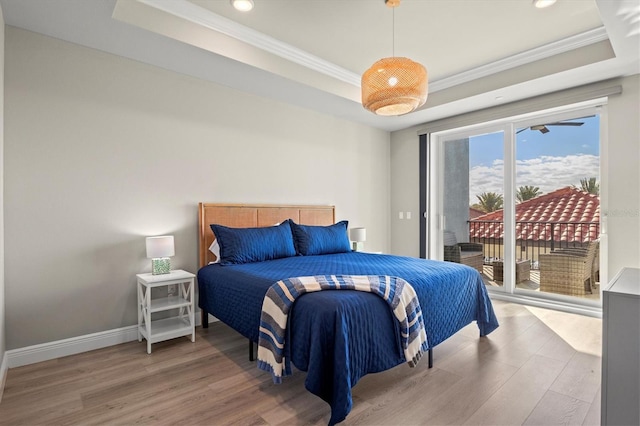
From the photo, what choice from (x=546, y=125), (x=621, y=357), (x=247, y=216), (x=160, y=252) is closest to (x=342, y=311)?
(x=621, y=357)

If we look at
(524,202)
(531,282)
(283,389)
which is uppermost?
(524,202)

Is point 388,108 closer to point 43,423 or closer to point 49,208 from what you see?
point 49,208

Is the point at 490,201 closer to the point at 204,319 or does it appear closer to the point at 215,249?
the point at 215,249

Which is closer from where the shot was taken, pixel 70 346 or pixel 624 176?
pixel 70 346

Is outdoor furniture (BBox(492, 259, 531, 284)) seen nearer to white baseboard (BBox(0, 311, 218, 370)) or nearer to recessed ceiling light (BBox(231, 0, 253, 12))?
recessed ceiling light (BBox(231, 0, 253, 12))

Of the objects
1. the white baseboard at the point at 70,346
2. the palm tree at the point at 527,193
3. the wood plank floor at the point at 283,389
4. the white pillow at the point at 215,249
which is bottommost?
the wood plank floor at the point at 283,389

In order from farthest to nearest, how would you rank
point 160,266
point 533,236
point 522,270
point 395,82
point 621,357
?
point 522,270, point 533,236, point 160,266, point 395,82, point 621,357

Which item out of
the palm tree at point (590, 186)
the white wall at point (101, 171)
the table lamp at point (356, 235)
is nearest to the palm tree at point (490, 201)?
the palm tree at point (590, 186)

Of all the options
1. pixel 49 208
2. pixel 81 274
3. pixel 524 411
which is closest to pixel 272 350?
pixel 524 411

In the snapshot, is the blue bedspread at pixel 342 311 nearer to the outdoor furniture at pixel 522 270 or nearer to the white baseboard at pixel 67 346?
the white baseboard at pixel 67 346

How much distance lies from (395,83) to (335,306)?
162 centimetres

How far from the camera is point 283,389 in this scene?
6.72 ft

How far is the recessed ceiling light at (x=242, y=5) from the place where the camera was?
2.47 metres

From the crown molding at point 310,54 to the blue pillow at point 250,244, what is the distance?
1719 millimetres
